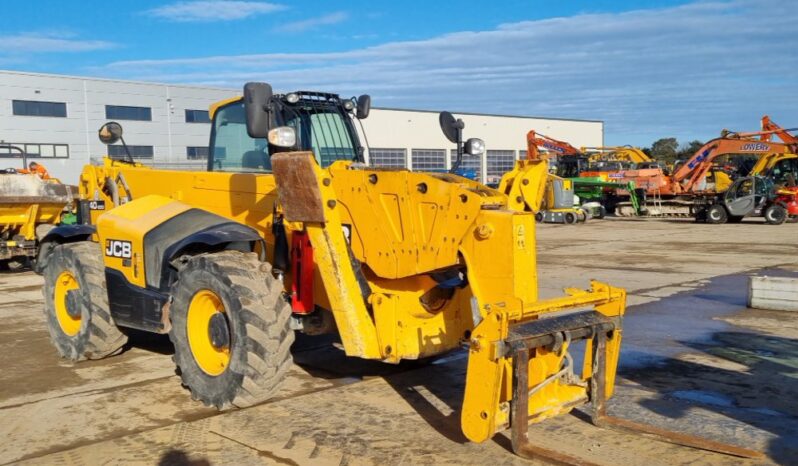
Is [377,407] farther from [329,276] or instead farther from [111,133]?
[111,133]

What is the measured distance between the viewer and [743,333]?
8.53m

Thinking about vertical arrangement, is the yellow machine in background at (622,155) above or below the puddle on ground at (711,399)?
above

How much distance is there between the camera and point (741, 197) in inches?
1033

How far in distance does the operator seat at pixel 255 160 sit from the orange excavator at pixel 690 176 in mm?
24038

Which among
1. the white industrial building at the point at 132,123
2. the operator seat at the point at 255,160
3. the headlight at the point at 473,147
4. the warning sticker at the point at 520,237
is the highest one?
the white industrial building at the point at 132,123

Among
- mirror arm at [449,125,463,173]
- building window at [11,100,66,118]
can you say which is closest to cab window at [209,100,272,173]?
mirror arm at [449,125,463,173]

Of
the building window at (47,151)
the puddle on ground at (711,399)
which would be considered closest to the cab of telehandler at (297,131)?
the puddle on ground at (711,399)

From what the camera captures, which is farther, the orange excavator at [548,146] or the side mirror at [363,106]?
the orange excavator at [548,146]

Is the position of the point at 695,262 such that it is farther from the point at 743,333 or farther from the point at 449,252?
the point at 449,252

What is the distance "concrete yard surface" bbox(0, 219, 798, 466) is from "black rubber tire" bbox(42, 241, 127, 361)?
17 centimetres

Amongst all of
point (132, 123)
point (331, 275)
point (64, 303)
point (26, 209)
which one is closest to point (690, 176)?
point (26, 209)

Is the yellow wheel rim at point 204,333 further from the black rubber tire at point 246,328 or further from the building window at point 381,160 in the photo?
the building window at point 381,160

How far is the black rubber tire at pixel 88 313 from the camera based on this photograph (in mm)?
7102

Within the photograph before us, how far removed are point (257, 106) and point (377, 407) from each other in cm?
236
